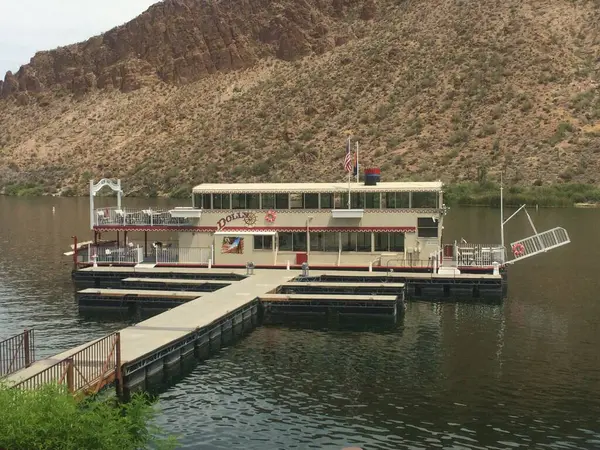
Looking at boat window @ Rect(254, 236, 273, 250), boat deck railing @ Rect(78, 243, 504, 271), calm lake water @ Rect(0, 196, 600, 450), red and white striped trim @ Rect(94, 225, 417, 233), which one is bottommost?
calm lake water @ Rect(0, 196, 600, 450)

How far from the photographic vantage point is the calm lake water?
Result: 22875mm

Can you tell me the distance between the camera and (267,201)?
1934 inches

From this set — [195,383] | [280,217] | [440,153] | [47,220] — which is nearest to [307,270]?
[280,217]

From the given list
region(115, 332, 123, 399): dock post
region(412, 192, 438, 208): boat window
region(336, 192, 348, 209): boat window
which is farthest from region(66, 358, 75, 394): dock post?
region(412, 192, 438, 208): boat window

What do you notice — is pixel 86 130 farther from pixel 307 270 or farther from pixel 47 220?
pixel 307 270

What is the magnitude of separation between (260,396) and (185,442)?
456 centimetres

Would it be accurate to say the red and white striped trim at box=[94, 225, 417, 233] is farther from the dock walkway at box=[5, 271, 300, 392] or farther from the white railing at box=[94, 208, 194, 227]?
Result: the dock walkway at box=[5, 271, 300, 392]

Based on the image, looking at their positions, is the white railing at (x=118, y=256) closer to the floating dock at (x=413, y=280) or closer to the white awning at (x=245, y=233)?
the floating dock at (x=413, y=280)

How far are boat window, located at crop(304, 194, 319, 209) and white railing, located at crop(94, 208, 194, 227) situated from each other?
304 inches

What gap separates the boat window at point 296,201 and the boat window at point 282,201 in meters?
0.26

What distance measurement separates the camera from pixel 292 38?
177 metres

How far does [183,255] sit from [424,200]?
16.2m

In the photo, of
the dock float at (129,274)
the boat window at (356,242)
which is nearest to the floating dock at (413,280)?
the dock float at (129,274)

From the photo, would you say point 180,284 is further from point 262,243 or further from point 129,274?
point 262,243
